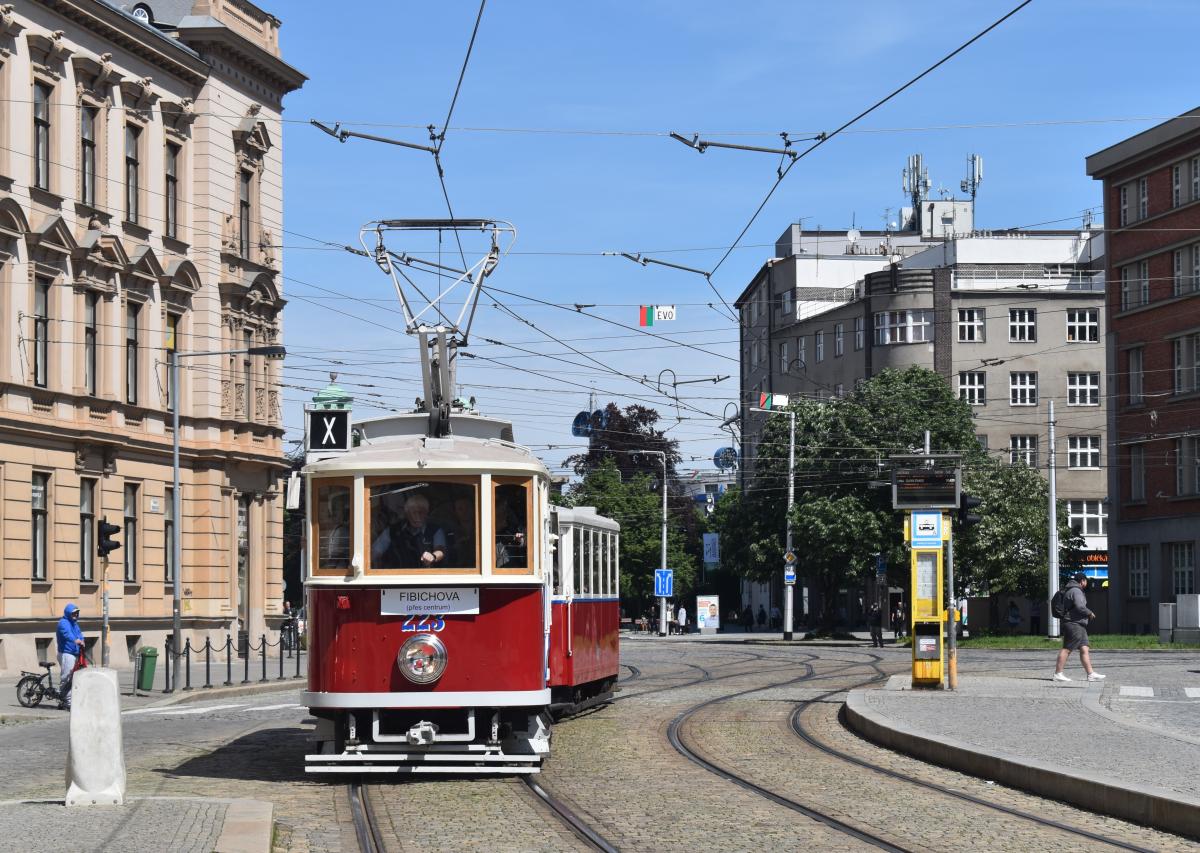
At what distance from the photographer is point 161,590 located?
41.7 m

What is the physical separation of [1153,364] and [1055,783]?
48.8 metres

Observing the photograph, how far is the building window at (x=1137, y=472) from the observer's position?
60.8 meters

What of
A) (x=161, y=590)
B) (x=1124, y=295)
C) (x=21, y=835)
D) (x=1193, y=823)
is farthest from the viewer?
(x=1124, y=295)

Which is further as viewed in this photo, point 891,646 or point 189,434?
point 891,646

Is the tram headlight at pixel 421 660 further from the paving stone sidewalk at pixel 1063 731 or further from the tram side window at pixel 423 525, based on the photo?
the paving stone sidewalk at pixel 1063 731

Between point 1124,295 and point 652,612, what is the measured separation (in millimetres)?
30046

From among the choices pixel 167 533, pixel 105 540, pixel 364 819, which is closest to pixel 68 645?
pixel 105 540

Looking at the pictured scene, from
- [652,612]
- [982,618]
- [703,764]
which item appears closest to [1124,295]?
[982,618]

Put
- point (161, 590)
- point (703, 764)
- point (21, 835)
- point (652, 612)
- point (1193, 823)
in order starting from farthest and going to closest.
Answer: point (652, 612), point (161, 590), point (703, 764), point (1193, 823), point (21, 835)


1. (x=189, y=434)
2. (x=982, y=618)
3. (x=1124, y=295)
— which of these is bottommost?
(x=982, y=618)

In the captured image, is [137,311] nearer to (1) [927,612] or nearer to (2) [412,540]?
(1) [927,612]

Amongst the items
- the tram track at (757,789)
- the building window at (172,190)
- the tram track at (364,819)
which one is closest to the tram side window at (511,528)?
the tram track at (364,819)

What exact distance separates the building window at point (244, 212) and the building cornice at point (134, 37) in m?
3.25

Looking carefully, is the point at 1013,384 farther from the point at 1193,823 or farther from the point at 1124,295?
the point at 1193,823
